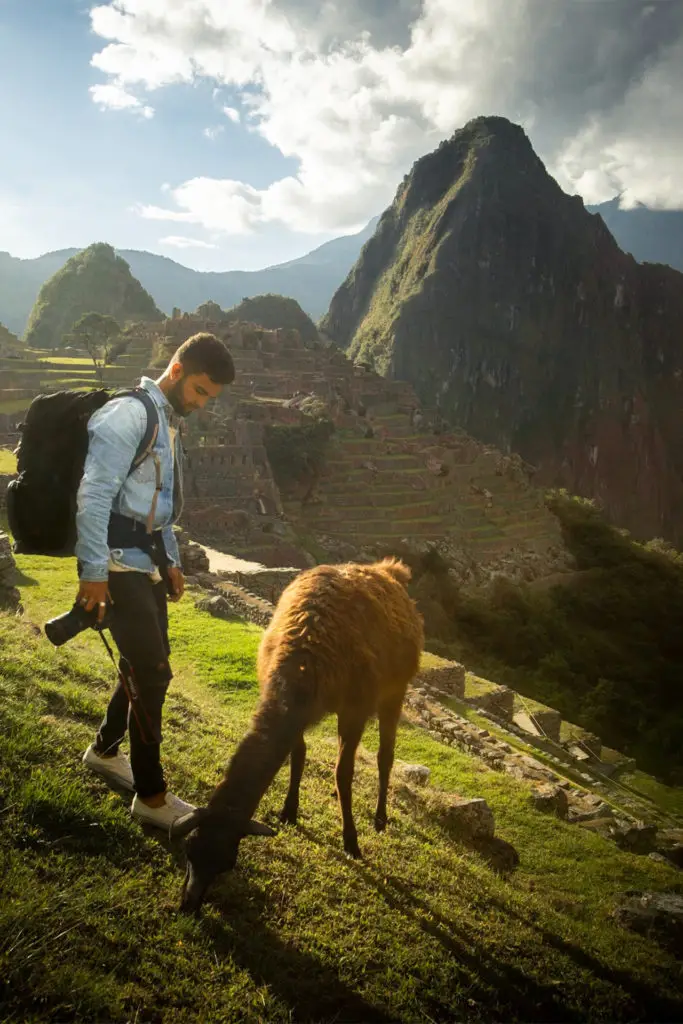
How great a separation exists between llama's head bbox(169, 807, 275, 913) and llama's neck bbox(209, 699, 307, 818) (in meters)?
0.04

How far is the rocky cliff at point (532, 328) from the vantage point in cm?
12225

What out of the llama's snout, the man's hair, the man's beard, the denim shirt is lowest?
the llama's snout

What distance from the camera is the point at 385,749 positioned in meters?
3.87

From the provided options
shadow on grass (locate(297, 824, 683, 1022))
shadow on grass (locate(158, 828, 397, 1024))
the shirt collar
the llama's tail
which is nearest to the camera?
shadow on grass (locate(158, 828, 397, 1024))

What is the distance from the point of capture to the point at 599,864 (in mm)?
4809

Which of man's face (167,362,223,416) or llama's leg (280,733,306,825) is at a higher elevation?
man's face (167,362,223,416)

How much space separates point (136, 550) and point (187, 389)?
2.67 feet

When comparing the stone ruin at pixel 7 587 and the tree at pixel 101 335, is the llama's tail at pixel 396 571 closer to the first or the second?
the stone ruin at pixel 7 587

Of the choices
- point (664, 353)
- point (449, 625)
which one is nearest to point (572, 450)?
point (664, 353)

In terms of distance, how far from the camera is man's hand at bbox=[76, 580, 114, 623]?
2723mm

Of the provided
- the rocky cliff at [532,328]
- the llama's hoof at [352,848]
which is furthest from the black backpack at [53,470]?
the rocky cliff at [532,328]

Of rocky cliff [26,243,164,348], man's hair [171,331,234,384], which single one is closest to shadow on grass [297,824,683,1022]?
man's hair [171,331,234,384]

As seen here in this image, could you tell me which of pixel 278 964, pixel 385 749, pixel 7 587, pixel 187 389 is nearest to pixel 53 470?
pixel 187 389

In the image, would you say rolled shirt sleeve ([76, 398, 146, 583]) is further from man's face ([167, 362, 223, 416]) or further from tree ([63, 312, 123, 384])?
tree ([63, 312, 123, 384])
